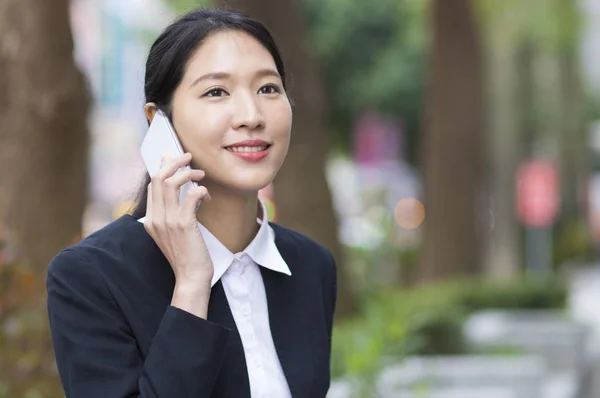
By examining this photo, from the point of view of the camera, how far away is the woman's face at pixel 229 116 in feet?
7.93

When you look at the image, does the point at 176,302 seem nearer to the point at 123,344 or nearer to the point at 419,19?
the point at 123,344

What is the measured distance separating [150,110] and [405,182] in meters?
29.4

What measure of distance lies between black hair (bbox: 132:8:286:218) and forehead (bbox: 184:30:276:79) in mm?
15

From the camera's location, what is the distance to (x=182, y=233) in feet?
7.64

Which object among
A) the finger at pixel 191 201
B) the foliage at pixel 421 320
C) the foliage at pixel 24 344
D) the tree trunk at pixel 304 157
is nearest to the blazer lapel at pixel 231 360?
the finger at pixel 191 201

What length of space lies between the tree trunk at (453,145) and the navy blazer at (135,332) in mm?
12600

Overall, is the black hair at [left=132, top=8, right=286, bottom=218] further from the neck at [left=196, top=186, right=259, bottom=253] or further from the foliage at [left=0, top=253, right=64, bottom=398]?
the foliage at [left=0, top=253, right=64, bottom=398]

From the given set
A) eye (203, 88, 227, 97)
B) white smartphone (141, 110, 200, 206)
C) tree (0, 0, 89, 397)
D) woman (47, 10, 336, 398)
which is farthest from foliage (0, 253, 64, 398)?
eye (203, 88, 227, 97)

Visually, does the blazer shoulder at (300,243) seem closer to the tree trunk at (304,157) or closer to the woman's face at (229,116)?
the woman's face at (229,116)

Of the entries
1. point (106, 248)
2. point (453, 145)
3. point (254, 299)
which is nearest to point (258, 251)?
point (254, 299)

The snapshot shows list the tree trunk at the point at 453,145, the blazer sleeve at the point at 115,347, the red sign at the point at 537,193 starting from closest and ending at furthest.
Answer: the blazer sleeve at the point at 115,347 < the tree trunk at the point at 453,145 < the red sign at the point at 537,193

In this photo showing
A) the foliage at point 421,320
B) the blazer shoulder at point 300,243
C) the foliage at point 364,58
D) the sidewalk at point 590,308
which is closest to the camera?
the blazer shoulder at point 300,243

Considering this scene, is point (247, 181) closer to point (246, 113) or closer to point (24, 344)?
point (246, 113)

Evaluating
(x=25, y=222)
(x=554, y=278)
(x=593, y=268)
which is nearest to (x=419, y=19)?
(x=593, y=268)
